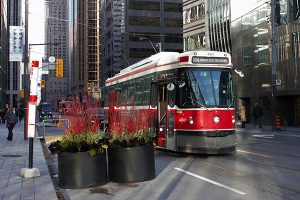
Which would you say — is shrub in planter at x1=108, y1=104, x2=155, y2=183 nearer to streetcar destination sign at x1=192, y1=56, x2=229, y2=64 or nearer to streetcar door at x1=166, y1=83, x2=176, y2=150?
streetcar door at x1=166, y1=83, x2=176, y2=150

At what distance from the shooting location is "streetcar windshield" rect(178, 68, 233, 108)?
1395cm

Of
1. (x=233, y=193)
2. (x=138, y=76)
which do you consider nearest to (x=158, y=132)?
(x=138, y=76)

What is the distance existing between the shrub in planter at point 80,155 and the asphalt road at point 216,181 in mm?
236

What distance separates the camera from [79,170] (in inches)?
368

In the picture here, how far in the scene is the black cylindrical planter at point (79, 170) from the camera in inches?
368

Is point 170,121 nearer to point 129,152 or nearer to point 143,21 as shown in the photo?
point 129,152

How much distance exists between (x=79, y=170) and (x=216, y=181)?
3.15 metres

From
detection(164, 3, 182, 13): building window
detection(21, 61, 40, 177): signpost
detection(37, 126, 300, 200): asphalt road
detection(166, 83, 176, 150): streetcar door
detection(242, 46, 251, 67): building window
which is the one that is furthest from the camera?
detection(164, 3, 182, 13): building window

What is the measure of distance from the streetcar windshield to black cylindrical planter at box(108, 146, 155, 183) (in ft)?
14.5

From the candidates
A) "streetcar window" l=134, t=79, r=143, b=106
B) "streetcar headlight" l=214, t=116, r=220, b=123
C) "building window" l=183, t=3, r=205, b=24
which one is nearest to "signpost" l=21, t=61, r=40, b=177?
"streetcar headlight" l=214, t=116, r=220, b=123

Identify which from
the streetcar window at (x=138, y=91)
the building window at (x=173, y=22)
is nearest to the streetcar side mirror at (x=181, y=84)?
the streetcar window at (x=138, y=91)

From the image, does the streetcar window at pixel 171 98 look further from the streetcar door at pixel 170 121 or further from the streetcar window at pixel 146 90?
the streetcar window at pixel 146 90

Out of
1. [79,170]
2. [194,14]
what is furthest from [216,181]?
[194,14]

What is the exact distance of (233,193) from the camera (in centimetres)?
866
